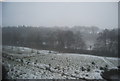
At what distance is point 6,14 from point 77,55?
2.16 m

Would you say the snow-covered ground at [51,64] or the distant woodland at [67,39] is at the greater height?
the distant woodland at [67,39]

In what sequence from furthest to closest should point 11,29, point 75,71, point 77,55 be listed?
point 11,29
point 77,55
point 75,71

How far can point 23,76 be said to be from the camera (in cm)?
235

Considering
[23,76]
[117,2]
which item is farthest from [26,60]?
[117,2]

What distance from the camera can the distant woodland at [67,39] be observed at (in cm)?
236

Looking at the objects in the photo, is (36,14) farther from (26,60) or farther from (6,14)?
(26,60)

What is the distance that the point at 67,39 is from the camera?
8.23ft

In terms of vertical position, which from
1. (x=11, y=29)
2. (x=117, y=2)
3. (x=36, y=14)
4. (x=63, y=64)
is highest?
(x=117, y=2)

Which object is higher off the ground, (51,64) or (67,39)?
(67,39)

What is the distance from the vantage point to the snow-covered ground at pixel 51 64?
2281 millimetres

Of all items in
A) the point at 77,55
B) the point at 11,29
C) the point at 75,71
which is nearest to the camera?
the point at 75,71

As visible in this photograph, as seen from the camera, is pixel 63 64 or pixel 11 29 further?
pixel 11 29

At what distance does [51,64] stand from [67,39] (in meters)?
0.73

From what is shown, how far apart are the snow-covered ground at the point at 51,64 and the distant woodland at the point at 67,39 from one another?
0.14 metres
